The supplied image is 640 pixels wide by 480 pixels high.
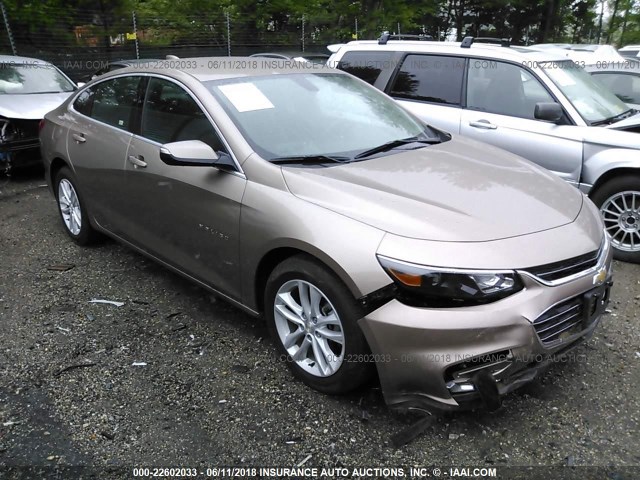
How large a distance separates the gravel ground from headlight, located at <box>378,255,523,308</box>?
0.72m

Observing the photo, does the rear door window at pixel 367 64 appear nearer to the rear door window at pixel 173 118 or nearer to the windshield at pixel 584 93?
the windshield at pixel 584 93

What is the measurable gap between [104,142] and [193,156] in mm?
1468

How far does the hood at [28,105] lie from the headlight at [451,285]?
634cm

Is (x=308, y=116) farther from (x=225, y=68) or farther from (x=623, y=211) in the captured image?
(x=623, y=211)

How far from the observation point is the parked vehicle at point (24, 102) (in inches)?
276

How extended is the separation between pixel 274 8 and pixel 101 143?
55.6 feet

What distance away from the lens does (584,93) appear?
17.5 feet

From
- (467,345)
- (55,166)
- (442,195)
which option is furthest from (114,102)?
(467,345)

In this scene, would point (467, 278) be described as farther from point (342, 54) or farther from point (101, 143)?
point (342, 54)

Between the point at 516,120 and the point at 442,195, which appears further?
the point at 516,120

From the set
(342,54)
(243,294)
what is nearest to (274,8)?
(342,54)

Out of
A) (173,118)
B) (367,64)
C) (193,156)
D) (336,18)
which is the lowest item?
(193,156)

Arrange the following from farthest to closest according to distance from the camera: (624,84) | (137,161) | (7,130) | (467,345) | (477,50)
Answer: (624,84), (7,130), (477,50), (137,161), (467,345)

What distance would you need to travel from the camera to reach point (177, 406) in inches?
116
